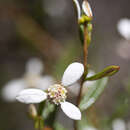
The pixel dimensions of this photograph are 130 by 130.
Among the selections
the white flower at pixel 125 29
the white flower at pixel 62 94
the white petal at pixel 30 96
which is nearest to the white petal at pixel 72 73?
the white flower at pixel 62 94

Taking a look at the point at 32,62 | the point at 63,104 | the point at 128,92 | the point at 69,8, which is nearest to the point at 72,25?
the point at 69,8

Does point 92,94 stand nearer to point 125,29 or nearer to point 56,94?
point 56,94

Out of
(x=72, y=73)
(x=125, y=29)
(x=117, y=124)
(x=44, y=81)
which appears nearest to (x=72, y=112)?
(x=72, y=73)

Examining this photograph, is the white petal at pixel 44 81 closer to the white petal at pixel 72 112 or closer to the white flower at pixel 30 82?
the white flower at pixel 30 82

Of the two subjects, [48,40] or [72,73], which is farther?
[48,40]

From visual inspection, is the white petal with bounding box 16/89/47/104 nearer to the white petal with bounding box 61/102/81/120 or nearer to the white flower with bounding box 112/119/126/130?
the white petal with bounding box 61/102/81/120

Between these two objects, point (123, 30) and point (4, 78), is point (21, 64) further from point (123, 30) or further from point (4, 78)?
point (123, 30)

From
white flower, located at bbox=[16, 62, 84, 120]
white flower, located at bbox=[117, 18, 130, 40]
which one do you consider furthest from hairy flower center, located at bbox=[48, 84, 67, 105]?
white flower, located at bbox=[117, 18, 130, 40]
